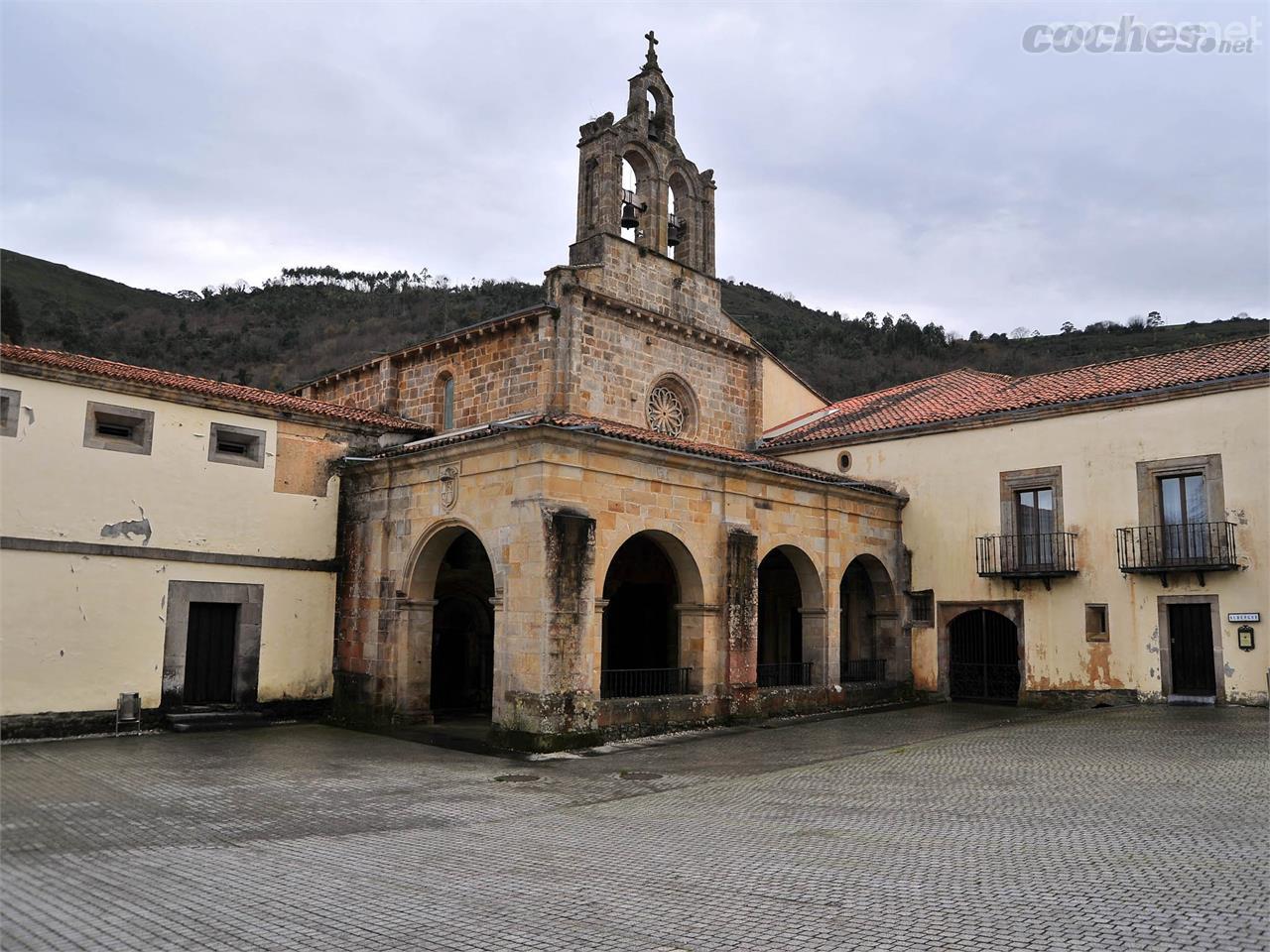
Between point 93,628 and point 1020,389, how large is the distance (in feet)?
61.9

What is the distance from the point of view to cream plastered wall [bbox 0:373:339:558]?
14.4m

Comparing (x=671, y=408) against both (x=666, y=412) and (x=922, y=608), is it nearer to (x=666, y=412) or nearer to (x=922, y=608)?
(x=666, y=412)

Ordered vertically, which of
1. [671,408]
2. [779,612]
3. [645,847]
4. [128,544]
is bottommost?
[645,847]

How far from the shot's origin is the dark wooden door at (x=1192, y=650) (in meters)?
17.5

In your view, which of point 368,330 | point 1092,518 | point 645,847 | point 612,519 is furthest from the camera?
point 368,330

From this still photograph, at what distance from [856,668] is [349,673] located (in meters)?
10.7

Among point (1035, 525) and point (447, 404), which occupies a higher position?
point (447, 404)

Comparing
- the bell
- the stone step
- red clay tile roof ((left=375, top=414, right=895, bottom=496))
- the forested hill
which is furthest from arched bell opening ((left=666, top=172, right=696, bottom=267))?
the forested hill

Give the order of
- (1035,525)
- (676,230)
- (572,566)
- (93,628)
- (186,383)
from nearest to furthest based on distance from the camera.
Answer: (572,566), (93,628), (186,383), (1035,525), (676,230)

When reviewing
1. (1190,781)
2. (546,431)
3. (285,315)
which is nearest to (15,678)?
(546,431)

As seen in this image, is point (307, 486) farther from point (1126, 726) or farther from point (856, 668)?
point (1126, 726)

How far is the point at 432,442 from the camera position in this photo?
1612cm

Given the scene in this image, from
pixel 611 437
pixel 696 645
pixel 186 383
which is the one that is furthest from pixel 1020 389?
pixel 186 383

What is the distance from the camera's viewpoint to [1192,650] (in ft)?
57.8
